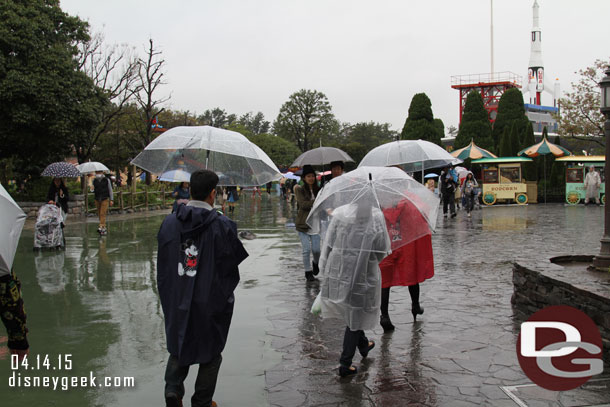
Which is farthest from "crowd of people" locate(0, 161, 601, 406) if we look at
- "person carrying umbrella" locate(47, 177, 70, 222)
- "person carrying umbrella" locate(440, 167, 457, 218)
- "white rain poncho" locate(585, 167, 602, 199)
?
"white rain poncho" locate(585, 167, 602, 199)

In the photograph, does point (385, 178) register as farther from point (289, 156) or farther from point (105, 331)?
point (289, 156)

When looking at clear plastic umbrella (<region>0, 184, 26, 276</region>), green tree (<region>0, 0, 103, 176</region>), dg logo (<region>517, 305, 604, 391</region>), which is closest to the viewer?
clear plastic umbrella (<region>0, 184, 26, 276</region>)

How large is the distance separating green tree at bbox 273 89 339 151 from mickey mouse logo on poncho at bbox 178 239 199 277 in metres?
69.2

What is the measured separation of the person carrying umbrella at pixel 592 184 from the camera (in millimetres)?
24625

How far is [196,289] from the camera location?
3.43 metres

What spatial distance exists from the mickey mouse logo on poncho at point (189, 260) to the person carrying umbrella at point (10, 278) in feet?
3.36

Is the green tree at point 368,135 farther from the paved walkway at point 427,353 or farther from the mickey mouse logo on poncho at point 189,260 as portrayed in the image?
the mickey mouse logo on poncho at point 189,260

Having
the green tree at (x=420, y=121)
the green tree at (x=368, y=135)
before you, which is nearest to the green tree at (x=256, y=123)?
the green tree at (x=368, y=135)

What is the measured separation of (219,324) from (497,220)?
16.5 meters

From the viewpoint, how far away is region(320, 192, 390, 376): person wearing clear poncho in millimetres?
4473

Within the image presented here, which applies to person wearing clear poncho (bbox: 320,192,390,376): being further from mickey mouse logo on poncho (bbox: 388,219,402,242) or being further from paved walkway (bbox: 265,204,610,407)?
mickey mouse logo on poncho (bbox: 388,219,402,242)

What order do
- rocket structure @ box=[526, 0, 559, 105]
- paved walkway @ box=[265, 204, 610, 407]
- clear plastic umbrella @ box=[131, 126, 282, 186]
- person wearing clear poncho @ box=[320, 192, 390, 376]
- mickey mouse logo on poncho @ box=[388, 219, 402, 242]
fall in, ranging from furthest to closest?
rocket structure @ box=[526, 0, 559, 105], clear plastic umbrella @ box=[131, 126, 282, 186], mickey mouse logo on poncho @ box=[388, 219, 402, 242], person wearing clear poncho @ box=[320, 192, 390, 376], paved walkway @ box=[265, 204, 610, 407]

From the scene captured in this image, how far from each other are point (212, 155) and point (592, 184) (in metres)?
22.9

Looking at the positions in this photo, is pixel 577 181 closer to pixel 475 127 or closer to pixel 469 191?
pixel 469 191
